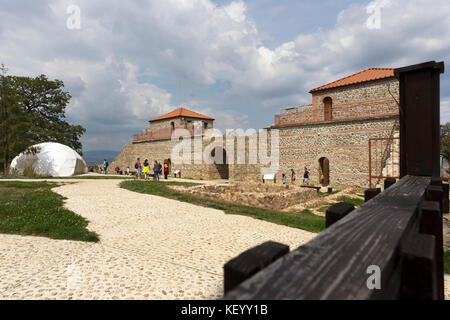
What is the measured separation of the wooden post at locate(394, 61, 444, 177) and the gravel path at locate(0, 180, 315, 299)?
2695mm

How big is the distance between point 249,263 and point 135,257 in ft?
11.2

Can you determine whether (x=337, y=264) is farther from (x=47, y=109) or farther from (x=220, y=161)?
(x=47, y=109)

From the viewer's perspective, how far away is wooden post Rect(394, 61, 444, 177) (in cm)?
282

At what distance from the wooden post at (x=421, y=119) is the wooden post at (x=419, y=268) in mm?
2539

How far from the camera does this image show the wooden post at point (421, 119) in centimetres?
282

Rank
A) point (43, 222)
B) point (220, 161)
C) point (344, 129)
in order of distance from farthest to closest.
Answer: point (220, 161) < point (344, 129) < point (43, 222)

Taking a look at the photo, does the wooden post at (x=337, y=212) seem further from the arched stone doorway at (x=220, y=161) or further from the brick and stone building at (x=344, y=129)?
the arched stone doorway at (x=220, y=161)

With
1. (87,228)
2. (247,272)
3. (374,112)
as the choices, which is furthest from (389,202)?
(374,112)

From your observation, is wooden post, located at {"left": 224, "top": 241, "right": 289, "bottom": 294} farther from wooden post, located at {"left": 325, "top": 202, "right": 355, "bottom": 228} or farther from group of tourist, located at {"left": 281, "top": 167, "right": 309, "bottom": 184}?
group of tourist, located at {"left": 281, "top": 167, "right": 309, "bottom": 184}

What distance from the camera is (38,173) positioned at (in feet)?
65.1

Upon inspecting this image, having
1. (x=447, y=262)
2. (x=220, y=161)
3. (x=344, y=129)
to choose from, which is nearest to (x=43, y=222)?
(x=447, y=262)

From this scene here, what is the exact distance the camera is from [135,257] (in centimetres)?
367
